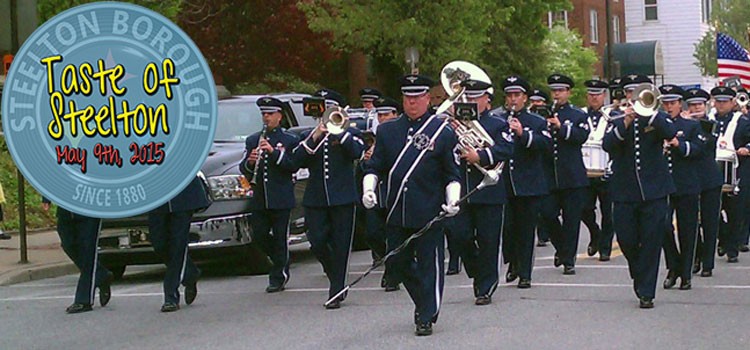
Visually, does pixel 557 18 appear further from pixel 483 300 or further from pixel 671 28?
pixel 483 300

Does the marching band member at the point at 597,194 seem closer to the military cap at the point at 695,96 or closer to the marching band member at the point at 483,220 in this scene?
the military cap at the point at 695,96

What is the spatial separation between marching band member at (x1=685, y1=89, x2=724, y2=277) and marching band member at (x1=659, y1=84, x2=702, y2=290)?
461 millimetres

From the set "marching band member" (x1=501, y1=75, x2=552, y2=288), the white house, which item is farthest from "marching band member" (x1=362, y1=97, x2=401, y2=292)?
A: the white house

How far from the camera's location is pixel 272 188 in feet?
43.7

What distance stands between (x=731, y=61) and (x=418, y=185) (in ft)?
49.6

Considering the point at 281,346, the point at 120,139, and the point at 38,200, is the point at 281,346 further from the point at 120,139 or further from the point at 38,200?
the point at 38,200

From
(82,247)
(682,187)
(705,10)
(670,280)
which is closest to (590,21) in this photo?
(705,10)

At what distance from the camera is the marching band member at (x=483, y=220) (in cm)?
1197

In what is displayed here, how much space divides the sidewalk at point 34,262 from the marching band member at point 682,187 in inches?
293

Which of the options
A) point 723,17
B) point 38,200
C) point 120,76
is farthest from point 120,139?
point 723,17

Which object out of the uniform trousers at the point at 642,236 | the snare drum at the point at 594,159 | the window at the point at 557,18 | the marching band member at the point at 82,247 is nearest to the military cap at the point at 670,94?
the uniform trousers at the point at 642,236

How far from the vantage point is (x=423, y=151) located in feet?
33.8

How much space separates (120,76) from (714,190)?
6.87 metres

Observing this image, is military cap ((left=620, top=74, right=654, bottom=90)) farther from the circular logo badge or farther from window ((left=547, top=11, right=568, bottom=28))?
window ((left=547, top=11, right=568, bottom=28))
